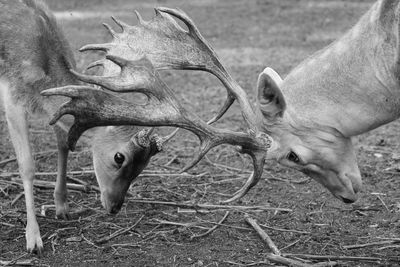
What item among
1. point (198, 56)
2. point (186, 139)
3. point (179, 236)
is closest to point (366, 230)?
point (179, 236)

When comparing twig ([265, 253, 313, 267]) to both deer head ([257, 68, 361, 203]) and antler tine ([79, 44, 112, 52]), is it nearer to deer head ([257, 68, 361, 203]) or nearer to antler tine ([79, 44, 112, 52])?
deer head ([257, 68, 361, 203])

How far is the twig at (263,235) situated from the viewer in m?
4.90

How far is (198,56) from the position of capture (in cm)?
477

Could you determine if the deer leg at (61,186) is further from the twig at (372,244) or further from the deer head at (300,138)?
the twig at (372,244)

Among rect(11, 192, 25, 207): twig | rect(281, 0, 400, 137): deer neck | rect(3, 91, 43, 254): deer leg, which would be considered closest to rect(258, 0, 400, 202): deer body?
rect(281, 0, 400, 137): deer neck

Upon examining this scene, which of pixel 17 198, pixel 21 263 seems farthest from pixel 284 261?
pixel 17 198

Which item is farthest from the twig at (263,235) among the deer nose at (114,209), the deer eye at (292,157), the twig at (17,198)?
the twig at (17,198)

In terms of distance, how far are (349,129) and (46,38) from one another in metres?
2.30

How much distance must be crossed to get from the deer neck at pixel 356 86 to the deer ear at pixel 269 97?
89mm

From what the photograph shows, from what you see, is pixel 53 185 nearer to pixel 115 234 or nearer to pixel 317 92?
pixel 115 234

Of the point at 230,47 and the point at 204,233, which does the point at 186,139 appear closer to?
the point at 204,233

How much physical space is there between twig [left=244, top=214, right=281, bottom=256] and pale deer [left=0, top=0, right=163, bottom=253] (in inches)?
33.4

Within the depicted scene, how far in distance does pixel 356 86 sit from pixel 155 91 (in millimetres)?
1242

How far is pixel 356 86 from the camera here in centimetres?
468
